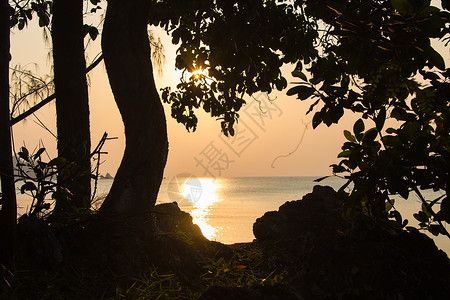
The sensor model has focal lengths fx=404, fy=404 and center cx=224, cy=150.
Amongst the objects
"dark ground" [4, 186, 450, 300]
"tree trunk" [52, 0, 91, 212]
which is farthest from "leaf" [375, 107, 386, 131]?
"tree trunk" [52, 0, 91, 212]

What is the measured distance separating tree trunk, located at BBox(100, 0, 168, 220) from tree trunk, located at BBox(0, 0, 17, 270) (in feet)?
3.71

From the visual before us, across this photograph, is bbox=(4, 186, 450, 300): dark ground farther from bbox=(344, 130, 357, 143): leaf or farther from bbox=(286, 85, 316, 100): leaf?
bbox=(286, 85, 316, 100): leaf

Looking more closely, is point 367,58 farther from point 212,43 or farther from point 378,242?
point 212,43

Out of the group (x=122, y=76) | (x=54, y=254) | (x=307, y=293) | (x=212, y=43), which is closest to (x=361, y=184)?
(x=307, y=293)

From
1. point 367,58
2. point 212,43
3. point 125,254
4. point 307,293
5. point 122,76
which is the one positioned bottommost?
point 307,293

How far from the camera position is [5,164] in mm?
3320

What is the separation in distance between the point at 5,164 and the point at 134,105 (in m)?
1.59

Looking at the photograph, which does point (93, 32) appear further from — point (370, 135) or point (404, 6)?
point (404, 6)

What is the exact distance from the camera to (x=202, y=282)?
4145 millimetres

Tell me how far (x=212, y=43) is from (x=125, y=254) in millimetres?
2879

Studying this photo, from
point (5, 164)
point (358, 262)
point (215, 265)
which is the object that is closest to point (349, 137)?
point (358, 262)

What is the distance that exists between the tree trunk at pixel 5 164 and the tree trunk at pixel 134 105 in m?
1.13

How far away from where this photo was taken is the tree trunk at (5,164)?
3.32m

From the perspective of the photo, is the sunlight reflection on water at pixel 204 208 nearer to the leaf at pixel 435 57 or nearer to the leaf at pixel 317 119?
the leaf at pixel 317 119
